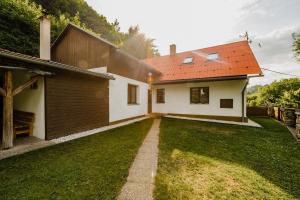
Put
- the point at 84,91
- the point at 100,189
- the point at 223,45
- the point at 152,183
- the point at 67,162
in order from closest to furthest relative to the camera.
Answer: the point at 100,189
the point at 152,183
the point at 67,162
the point at 84,91
the point at 223,45

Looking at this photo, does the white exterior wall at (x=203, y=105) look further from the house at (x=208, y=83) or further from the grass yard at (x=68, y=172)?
the grass yard at (x=68, y=172)

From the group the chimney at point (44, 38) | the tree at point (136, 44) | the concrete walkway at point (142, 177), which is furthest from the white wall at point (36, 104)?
the tree at point (136, 44)

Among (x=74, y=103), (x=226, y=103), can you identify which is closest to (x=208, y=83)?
(x=226, y=103)

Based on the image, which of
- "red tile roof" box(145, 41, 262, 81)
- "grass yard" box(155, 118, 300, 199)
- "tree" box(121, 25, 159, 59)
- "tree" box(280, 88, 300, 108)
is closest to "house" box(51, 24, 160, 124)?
"red tile roof" box(145, 41, 262, 81)

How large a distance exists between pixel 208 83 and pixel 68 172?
1095cm

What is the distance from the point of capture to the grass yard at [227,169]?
9.14ft

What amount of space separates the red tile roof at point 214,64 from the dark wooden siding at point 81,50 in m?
5.99

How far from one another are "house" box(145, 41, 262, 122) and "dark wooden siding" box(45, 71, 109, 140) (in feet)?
20.9

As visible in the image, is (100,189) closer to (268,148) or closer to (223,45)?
(268,148)

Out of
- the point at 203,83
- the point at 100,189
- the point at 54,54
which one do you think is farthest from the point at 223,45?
the point at 100,189

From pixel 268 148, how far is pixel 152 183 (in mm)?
4708

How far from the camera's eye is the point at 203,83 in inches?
473

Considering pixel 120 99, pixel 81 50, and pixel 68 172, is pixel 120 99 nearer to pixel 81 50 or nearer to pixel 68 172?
pixel 81 50

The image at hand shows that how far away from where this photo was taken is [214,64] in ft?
40.3
